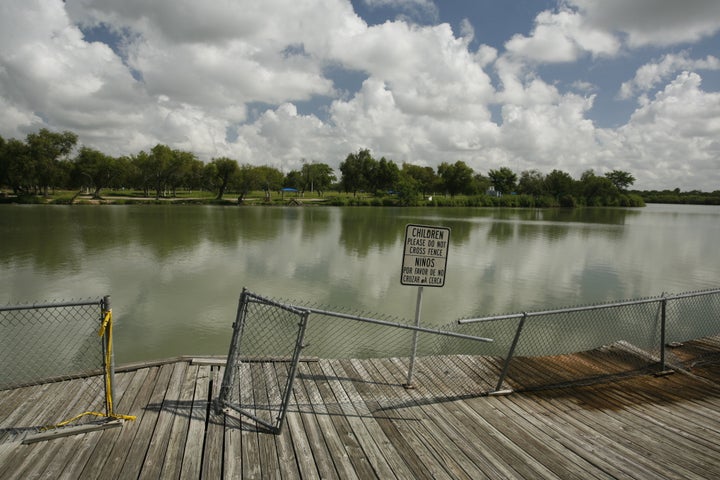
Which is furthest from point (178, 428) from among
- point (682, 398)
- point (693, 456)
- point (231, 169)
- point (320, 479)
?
point (231, 169)

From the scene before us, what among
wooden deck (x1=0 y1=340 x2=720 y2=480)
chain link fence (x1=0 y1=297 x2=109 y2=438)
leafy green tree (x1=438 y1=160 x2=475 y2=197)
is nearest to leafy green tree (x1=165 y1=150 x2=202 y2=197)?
leafy green tree (x1=438 y1=160 x2=475 y2=197)

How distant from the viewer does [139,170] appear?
3693 inches

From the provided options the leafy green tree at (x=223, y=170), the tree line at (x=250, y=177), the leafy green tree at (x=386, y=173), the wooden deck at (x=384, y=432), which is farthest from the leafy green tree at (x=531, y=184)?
the wooden deck at (x=384, y=432)

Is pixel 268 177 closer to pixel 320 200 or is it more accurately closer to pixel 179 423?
pixel 320 200

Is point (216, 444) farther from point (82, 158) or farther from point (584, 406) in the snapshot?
point (82, 158)

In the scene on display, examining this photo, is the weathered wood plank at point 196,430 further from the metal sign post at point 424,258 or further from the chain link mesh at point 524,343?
the metal sign post at point 424,258

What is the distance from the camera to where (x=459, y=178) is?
394 feet

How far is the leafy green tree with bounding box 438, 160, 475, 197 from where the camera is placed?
120 m

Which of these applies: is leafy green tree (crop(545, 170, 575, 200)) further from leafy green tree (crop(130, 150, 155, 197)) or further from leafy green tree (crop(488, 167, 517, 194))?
leafy green tree (crop(130, 150, 155, 197))

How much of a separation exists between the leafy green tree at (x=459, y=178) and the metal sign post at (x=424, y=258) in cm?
11897

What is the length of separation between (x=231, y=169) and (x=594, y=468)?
93473mm

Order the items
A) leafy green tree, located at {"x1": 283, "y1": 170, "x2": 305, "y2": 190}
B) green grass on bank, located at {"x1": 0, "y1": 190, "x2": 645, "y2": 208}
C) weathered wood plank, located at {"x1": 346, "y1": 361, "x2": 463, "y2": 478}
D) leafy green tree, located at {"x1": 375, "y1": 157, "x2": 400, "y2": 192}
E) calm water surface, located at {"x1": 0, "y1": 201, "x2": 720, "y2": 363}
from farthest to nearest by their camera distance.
→ leafy green tree, located at {"x1": 283, "y1": 170, "x2": 305, "y2": 190}, leafy green tree, located at {"x1": 375, "y1": 157, "x2": 400, "y2": 192}, green grass on bank, located at {"x1": 0, "y1": 190, "x2": 645, "y2": 208}, calm water surface, located at {"x1": 0, "y1": 201, "x2": 720, "y2": 363}, weathered wood plank, located at {"x1": 346, "y1": 361, "x2": 463, "y2": 478}

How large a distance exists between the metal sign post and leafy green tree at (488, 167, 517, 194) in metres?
139

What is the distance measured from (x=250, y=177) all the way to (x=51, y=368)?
85.9m
